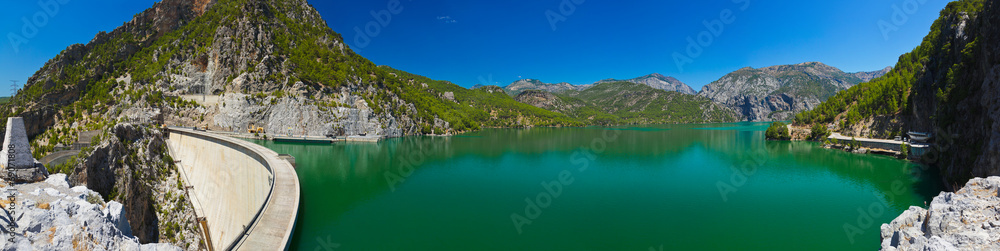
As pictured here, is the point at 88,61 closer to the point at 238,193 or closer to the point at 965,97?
the point at 238,193

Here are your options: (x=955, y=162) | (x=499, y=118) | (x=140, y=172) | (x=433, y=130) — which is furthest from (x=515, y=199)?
(x=499, y=118)

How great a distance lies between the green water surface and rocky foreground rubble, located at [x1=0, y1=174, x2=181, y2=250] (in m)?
7.44

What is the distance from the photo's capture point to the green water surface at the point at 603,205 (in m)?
14.3

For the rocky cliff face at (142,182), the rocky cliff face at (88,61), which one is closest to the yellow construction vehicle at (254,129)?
the rocky cliff face at (88,61)

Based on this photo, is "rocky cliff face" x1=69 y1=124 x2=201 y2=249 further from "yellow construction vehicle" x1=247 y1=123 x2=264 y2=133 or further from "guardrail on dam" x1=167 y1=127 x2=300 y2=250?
"yellow construction vehicle" x1=247 y1=123 x2=264 y2=133

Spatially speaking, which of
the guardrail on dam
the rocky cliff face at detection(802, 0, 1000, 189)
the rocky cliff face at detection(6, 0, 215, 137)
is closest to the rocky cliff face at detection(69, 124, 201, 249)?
the guardrail on dam

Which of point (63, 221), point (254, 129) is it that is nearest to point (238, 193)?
point (63, 221)

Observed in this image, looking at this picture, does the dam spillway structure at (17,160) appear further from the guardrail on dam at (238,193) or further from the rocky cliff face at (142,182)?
the rocky cliff face at (142,182)

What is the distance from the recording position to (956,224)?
896 cm

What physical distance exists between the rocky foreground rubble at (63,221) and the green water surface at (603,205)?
24.4ft

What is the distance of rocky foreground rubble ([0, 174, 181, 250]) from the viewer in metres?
5.00

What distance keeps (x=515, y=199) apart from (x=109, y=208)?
55.7 ft

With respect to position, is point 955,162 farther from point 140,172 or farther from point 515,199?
point 140,172

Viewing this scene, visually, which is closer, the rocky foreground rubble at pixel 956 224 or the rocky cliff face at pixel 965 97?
the rocky foreground rubble at pixel 956 224
